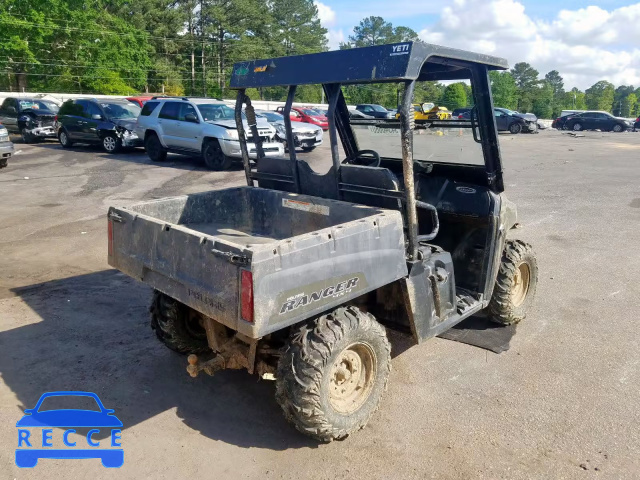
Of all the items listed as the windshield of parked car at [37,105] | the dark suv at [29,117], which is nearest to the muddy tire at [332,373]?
the dark suv at [29,117]

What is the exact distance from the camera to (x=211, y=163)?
15062 mm

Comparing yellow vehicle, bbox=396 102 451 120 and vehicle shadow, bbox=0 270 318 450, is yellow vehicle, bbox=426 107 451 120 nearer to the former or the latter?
yellow vehicle, bbox=396 102 451 120

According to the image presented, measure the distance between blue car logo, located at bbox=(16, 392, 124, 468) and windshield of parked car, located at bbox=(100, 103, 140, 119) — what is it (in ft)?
52.9

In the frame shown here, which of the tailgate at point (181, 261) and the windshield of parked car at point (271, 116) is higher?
the windshield of parked car at point (271, 116)

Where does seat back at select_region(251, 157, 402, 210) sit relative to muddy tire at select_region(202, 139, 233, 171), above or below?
above

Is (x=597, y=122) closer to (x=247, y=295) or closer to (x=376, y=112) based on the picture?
(x=376, y=112)

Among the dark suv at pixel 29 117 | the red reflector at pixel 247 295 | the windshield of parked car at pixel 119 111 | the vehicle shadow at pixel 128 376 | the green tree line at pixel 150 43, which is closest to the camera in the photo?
the red reflector at pixel 247 295

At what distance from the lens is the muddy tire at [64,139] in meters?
19.6

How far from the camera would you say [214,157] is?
14977 mm

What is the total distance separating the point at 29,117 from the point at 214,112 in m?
10.1

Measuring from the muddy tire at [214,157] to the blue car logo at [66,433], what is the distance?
11103mm

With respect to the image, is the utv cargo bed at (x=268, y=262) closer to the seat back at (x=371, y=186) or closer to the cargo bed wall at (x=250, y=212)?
the cargo bed wall at (x=250, y=212)

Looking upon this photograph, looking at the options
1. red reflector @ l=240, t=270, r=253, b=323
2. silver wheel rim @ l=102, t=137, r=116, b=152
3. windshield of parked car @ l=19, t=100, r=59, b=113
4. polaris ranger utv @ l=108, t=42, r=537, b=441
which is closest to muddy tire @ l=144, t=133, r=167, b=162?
silver wheel rim @ l=102, t=137, r=116, b=152

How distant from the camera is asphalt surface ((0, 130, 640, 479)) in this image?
351cm
